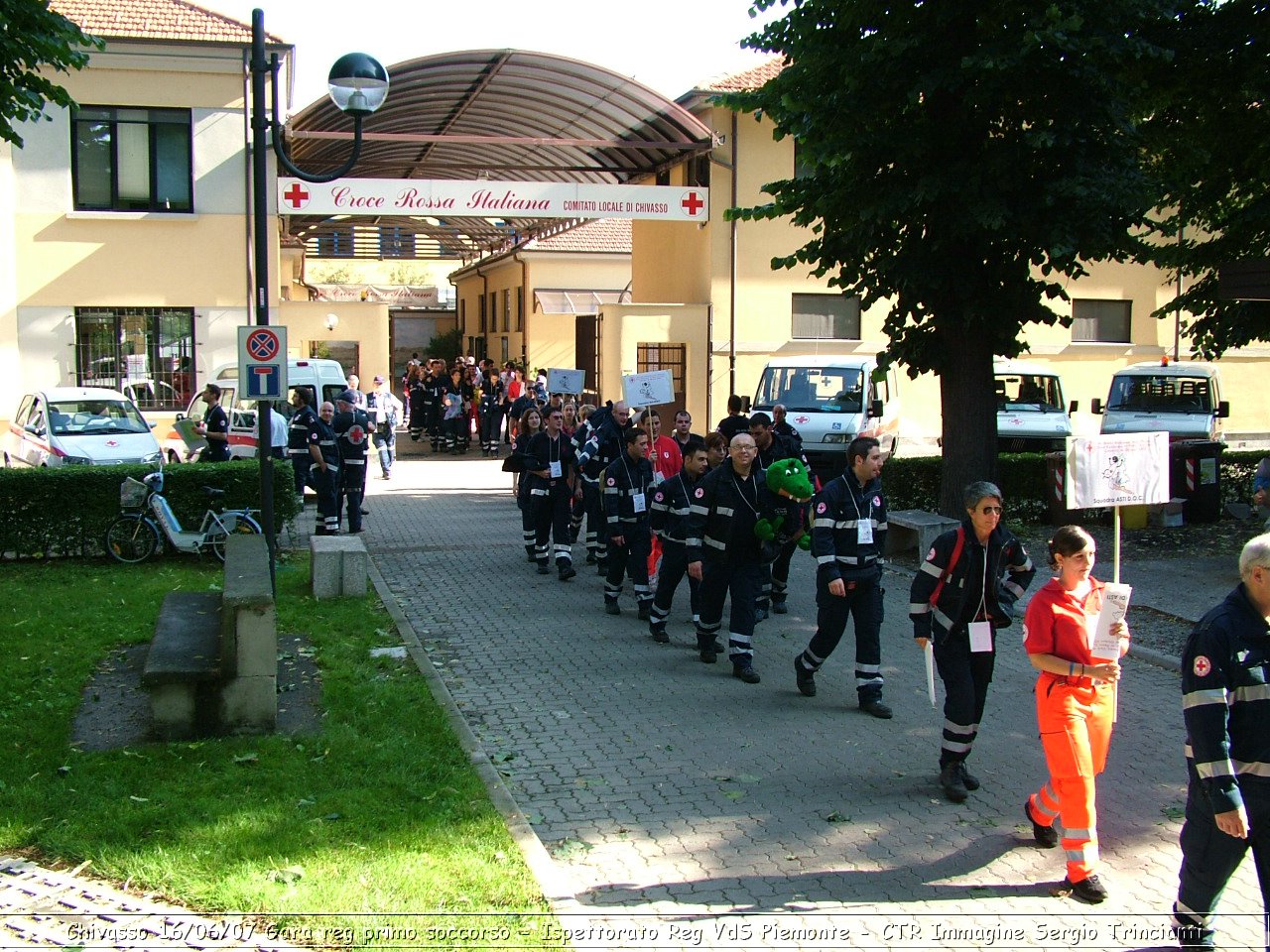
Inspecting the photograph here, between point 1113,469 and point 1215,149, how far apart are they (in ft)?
32.6

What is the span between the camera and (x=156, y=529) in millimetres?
13656

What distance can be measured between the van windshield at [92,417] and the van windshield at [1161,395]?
1675 centimetres

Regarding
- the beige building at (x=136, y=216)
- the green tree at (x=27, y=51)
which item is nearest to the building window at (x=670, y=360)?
the beige building at (x=136, y=216)

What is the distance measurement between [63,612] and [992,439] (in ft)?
33.3

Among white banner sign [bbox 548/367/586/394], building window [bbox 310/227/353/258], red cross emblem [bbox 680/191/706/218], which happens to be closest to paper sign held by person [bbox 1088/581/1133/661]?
white banner sign [bbox 548/367/586/394]

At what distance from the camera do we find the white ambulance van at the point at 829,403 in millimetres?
20094

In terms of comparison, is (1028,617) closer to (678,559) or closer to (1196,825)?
(1196,825)

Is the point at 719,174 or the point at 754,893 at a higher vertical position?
the point at 719,174

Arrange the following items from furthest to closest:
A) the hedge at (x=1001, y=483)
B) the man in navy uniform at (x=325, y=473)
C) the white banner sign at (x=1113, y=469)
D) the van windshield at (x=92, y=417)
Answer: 1. the van windshield at (x=92, y=417)
2. the hedge at (x=1001, y=483)
3. the man in navy uniform at (x=325, y=473)
4. the white banner sign at (x=1113, y=469)

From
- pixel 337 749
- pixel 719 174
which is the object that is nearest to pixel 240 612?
pixel 337 749

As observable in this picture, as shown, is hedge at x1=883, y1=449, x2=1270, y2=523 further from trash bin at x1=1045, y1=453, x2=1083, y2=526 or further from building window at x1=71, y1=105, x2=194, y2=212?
building window at x1=71, y1=105, x2=194, y2=212

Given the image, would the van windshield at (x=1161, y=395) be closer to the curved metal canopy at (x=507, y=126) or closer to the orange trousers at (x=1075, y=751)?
the curved metal canopy at (x=507, y=126)

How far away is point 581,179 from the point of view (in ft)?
102

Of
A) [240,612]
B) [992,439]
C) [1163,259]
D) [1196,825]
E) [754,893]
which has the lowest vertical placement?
[754,893]
